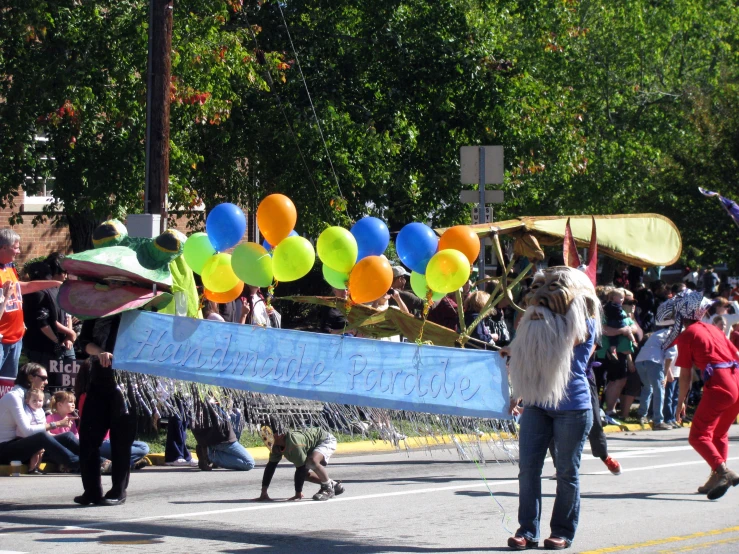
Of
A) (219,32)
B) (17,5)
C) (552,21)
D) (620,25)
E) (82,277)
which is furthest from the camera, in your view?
(620,25)

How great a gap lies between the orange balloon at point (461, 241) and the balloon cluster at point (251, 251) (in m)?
0.90

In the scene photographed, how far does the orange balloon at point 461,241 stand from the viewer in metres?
7.40

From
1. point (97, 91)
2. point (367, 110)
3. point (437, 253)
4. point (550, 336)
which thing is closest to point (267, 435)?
point (437, 253)

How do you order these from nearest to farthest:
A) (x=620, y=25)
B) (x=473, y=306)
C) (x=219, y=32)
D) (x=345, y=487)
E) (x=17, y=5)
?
(x=345, y=487) < (x=473, y=306) < (x=17, y=5) < (x=219, y=32) < (x=620, y=25)

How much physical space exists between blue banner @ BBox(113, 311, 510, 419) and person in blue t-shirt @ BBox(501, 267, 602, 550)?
0.39 metres

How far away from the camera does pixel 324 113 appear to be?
18906 mm

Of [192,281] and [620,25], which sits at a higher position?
[620,25]

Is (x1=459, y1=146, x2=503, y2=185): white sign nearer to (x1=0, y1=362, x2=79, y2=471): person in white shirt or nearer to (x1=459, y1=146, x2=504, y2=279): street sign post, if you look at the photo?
(x1=459, y1=146, x2=504, y2=279): street sign post


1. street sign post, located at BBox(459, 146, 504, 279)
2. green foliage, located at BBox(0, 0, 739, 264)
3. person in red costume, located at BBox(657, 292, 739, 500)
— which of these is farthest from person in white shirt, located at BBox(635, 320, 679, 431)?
person in red costume, located at BBox(657, 292, 739, 500)

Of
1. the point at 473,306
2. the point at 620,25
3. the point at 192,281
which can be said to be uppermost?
the point at 620,25

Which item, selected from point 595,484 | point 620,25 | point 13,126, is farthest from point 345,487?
point 620,25

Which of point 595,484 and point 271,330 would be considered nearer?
point 271,330

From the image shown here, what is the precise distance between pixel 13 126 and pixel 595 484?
9.85m

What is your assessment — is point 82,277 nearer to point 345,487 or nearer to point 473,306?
point 345,487
